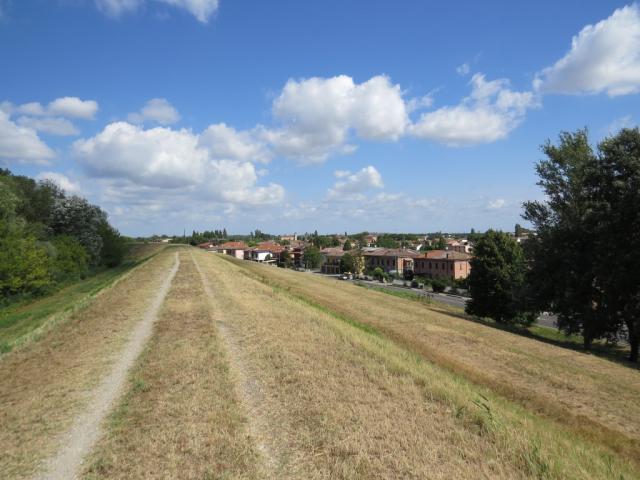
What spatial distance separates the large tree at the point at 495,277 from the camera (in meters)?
39.9

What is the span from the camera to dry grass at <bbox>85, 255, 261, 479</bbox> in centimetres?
539

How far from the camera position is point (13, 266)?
36.0 meters

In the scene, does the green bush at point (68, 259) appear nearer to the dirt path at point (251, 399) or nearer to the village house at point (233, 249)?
the dirt path at point (251, 399)

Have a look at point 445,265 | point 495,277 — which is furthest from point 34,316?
point 445,265

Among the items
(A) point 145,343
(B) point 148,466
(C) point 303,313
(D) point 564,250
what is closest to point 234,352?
(A) point 145,343

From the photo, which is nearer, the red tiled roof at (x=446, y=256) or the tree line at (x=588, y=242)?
the tree line at (x=588, y=242)

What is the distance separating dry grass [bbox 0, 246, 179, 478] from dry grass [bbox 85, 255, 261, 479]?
0.96 meters

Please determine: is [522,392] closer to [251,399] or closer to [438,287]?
[251,399]

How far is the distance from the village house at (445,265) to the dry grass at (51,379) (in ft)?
291

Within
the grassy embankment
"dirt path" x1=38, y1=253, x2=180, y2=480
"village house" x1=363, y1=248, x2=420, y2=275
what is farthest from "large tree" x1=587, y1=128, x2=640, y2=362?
"village house" x1=363, y1=248, x2=420, y2=275

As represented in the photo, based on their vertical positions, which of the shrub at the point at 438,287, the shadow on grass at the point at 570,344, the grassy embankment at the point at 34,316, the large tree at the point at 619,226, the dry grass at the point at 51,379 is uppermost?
the large tree at the point at 619,226

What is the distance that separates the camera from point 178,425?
6.55 m

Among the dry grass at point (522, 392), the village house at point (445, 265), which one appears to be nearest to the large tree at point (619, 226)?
the dry grass at point (522, 392)

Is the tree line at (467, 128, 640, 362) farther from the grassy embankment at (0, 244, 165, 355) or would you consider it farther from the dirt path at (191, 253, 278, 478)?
the grassy embankment at (0, 244, 165, 355)
